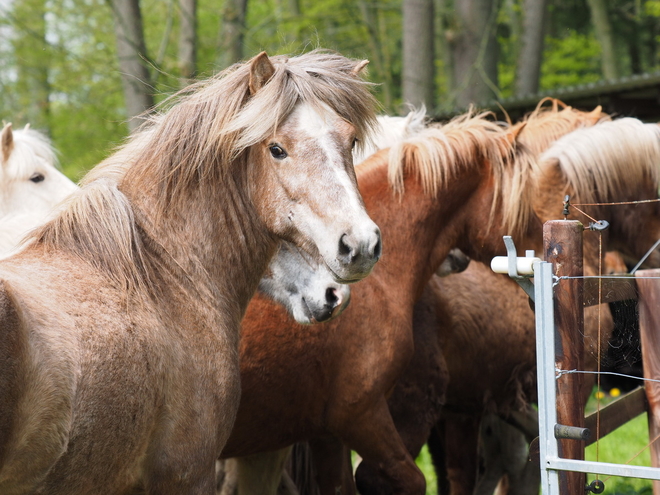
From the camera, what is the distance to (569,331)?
2.37 meters

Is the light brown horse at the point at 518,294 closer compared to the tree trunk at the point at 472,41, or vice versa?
the light brown horse at the point at 518,294

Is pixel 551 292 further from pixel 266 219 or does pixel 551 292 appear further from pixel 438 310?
pixel 438 310

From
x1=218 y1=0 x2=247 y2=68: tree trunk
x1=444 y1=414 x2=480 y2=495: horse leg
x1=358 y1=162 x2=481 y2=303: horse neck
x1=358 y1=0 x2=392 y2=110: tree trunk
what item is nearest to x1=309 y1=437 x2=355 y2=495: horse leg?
x1=358 y1=162 x2=481 y2=303: horse neck

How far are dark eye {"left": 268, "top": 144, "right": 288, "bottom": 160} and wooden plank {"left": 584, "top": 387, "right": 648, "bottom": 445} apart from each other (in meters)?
1.56

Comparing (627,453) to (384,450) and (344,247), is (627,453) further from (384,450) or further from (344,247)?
(344,247)

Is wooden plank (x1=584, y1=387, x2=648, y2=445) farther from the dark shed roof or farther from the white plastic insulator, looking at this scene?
the dark shed roof

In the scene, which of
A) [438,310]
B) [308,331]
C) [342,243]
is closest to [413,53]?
[438,310]

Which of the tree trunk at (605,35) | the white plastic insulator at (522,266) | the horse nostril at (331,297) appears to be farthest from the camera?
the tree trunk at (605,35)

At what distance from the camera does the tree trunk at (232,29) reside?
898 centimetres

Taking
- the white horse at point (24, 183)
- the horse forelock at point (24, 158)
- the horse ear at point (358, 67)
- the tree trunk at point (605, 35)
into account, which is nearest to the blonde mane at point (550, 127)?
the horse ear at point (358, 67)

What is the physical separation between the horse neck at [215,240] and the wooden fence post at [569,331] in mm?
1089

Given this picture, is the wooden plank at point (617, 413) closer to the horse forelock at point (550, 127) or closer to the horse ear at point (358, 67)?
the horse ear at point (358, 67)

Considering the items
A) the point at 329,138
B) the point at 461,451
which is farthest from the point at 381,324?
the point at 461,451

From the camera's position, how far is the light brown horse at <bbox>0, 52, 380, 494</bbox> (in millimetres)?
1900
